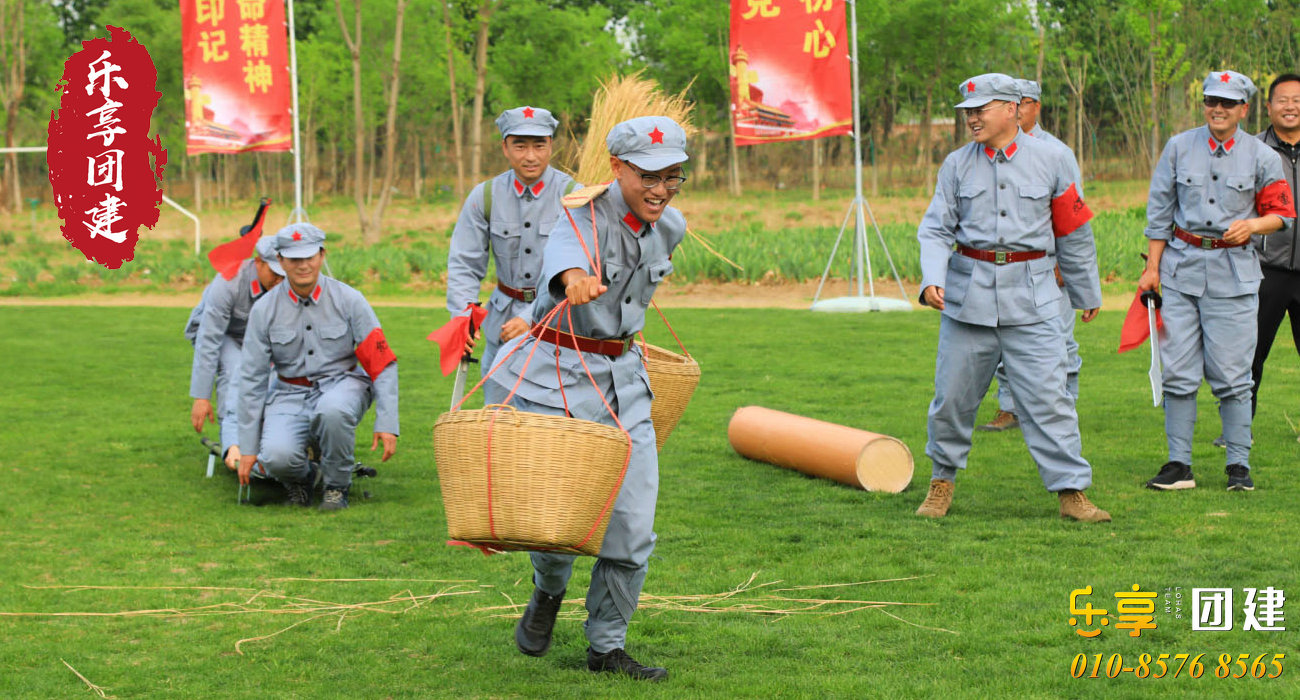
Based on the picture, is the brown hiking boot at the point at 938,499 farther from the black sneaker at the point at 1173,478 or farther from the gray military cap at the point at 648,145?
the gray military cap at the point at 648,145

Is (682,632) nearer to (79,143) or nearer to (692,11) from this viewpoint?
(79,143)

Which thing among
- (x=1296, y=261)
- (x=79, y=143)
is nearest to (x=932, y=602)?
(x=1296, y=261)

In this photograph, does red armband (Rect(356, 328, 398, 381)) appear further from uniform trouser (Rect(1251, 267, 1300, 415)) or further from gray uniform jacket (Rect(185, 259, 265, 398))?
uniform trouser (Rect(1251, 267, 1300, 415))

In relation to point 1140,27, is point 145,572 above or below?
below

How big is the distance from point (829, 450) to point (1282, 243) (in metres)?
2.84

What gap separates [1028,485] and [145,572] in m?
Result: 4.52

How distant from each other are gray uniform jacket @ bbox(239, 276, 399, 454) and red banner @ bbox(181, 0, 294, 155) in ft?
38.1

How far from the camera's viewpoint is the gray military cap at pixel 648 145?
4.26 m

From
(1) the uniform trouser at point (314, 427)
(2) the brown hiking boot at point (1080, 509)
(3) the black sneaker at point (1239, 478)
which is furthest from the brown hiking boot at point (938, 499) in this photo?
(1) the uniform trouser at point (314, 427)

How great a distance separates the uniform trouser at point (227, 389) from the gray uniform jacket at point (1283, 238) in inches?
234

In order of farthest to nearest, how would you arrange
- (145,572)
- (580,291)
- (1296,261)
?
(1296,261) → (145,572) → (580,291)

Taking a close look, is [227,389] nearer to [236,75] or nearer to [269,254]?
[269,254]

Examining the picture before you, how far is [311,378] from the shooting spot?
7.81m

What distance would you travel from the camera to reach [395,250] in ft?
84.0
